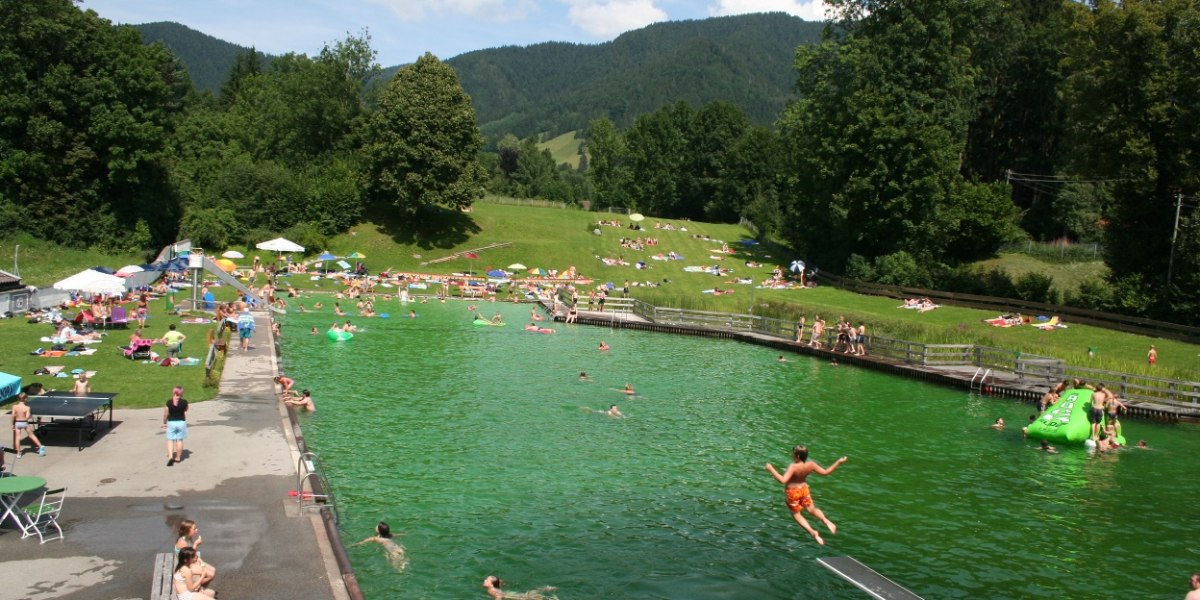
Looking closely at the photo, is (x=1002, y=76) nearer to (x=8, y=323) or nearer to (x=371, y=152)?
(x=371, y=152)

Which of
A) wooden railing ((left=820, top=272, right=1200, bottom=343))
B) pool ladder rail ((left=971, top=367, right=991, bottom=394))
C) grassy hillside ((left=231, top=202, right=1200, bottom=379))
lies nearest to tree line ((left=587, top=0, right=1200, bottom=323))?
wooden railing ((left=820, top=272, right=1200, bottom=343))

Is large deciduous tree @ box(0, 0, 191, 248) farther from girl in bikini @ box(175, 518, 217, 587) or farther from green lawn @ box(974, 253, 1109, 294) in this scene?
green lawn @ box(974, 253, 1109, 294)

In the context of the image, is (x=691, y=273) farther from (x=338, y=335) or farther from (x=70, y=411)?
(x=70, y=411)

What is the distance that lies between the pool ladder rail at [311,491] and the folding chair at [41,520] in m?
3.77

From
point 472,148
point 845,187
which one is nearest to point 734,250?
point 845,187

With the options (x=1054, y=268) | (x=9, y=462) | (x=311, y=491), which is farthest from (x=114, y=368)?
(x=1054, y=268)

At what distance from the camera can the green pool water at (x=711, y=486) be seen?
1617 cm

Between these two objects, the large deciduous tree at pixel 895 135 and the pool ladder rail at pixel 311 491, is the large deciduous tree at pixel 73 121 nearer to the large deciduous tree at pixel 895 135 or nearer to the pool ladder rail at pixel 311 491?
the large deciduous tree at pixel 895 135

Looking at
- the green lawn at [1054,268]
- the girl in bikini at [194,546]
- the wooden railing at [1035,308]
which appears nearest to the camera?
the girl in bikini at [194,546]

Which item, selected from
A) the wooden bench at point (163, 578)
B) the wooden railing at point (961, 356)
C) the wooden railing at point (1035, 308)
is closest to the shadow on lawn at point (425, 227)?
the wooden railing at point (961, 356)

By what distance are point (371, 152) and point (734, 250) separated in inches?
1338

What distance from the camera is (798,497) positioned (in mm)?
16156

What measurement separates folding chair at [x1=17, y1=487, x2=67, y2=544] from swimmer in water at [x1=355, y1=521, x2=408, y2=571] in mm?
4927

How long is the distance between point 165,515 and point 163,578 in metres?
3.45
